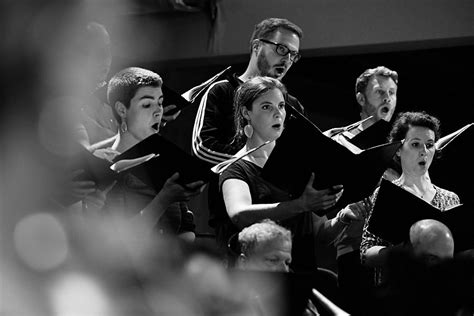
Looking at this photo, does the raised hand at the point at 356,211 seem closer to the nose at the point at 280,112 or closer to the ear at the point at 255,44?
the nose at the point at 280,112

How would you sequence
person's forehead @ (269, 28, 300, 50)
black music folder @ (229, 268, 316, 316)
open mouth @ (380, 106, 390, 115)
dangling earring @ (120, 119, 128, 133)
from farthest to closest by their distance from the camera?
open mouth @ (380, 106, 390, 115) → person's forehead @ (269, 28, 300, 50) → dangling earring @ (120, 119, 128, 133) → black music folder @ (229, 268, 316, 316)

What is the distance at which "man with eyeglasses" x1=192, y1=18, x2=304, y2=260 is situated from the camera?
3.55m

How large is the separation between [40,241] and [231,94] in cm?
125

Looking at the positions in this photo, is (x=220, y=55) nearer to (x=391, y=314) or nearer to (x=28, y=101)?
(x=28, y=101)

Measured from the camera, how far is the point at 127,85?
335 cm

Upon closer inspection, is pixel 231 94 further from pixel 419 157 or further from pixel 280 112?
pixel 419 157

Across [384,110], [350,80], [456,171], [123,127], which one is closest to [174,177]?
[123,127]

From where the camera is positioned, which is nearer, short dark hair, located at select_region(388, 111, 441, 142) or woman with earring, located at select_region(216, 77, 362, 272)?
woman with earring, located at select_region(216, 77, 362, 272)

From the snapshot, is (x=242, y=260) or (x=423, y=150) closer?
(x=242, y=260)

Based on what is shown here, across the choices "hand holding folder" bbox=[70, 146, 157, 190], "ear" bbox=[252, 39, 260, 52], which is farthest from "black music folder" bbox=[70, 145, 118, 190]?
"ear" bbox=[252, 39, 260, 52]

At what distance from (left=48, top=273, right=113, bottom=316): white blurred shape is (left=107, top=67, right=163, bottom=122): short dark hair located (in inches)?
39.4

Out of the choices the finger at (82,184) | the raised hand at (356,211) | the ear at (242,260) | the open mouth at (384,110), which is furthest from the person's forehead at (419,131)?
the finger at (82,184)

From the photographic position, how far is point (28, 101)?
2.73 meters

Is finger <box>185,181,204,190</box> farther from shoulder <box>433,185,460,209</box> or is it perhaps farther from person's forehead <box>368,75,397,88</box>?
person's forehead <box>368,75,397,88</box>
